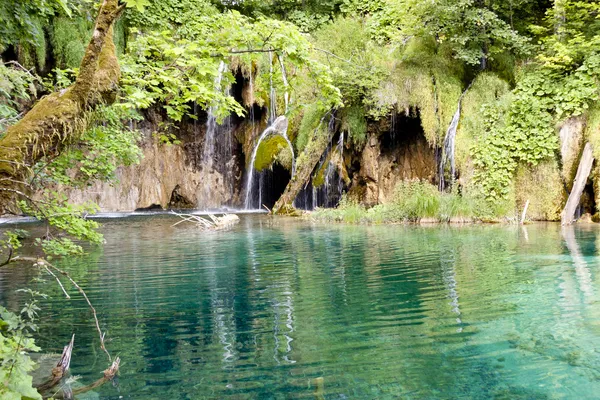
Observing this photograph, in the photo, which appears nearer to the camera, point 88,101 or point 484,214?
point 88,101

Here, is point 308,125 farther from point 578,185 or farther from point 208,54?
point 208,54

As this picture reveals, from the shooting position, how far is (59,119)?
12.2ft

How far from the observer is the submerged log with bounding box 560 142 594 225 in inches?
557

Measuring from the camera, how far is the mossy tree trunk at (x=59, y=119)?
3539 millimetres

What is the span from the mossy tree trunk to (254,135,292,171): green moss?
17.7 metres

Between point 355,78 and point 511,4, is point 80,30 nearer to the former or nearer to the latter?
point 355,78

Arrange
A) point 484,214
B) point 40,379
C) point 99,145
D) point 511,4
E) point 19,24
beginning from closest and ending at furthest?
point 40,379 < point 19,24 < point 99,145 < point 484,214 < point 511,4

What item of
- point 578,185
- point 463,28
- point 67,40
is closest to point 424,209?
point 578,185

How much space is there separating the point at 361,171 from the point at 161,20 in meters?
11.7

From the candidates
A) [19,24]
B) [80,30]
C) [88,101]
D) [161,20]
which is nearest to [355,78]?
[161,20]

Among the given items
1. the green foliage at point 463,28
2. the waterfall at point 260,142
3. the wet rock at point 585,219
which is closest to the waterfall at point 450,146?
the green foliage at point 463,28

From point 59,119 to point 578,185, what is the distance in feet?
46.9

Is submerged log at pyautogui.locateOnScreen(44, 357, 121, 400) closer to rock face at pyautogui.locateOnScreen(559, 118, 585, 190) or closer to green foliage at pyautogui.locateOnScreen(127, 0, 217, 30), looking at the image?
rock face at pyautogui.locateOnScreen(559, 118, 585, 190)

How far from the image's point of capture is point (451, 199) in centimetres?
1517
